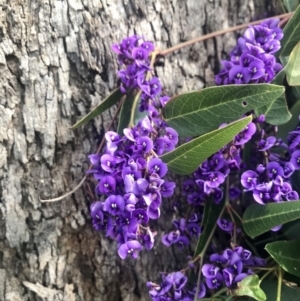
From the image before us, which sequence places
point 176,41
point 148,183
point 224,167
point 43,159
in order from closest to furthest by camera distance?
1. point 148,183
2. point 224,167
3. point 43,159
4. point 176,41

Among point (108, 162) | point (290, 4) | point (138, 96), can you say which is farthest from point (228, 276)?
point (290, 4)

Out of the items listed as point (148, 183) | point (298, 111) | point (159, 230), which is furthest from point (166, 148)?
point (298, 111)

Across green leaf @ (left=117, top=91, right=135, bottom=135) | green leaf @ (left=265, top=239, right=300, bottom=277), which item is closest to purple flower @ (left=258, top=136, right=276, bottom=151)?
green leaf @ (left=265, top=239, right=300, bottom=277)

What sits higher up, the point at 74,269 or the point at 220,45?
the point at 220,45

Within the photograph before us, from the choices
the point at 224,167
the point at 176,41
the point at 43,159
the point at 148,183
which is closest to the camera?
the point at 148,183

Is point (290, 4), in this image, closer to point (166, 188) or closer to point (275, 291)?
point (166, 188)

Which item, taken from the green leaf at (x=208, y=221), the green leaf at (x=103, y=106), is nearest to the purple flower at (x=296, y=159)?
the green leaf at (x=208, y=221)

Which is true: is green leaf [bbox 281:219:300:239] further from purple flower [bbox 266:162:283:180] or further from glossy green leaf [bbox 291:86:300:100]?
glossy green leaf [bbox 291:86:300:100]

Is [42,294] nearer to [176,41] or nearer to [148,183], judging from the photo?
[148,183]
